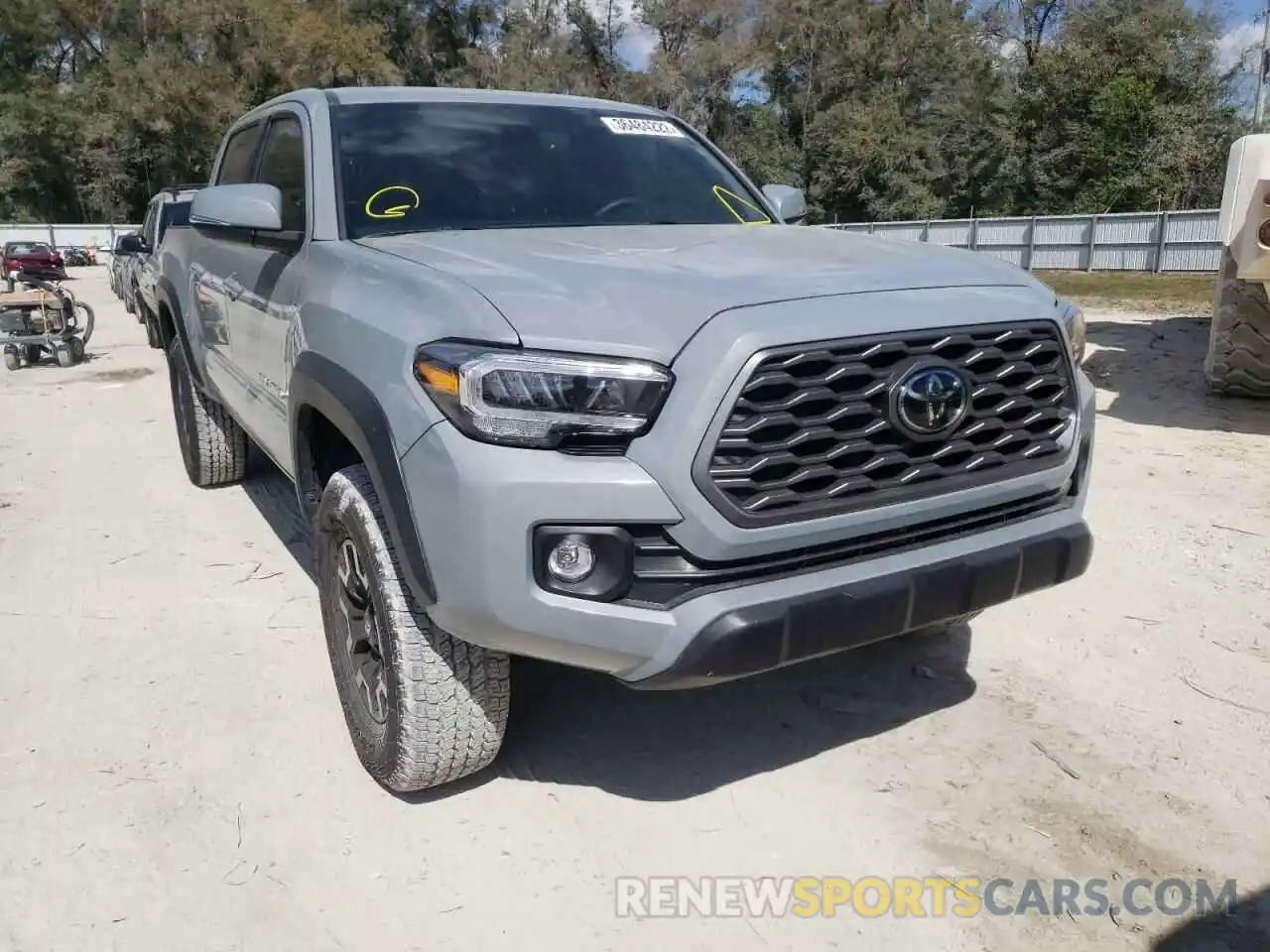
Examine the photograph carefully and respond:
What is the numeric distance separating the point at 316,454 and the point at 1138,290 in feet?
57.5

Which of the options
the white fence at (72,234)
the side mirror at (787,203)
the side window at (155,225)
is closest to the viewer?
the side mirror at (787,203)

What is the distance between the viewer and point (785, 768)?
2.86 meters

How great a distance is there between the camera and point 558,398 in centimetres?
211

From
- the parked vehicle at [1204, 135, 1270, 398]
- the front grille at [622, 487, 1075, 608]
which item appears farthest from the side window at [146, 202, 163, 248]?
the front grille at [622, 487, 1075, 608]

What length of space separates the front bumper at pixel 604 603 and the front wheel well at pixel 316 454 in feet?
2.53

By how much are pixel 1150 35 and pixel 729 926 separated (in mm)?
39669

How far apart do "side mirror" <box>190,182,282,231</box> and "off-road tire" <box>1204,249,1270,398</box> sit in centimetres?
556

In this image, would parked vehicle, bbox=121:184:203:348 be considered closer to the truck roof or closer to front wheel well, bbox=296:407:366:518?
the truck roof

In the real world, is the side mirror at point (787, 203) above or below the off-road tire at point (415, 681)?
above

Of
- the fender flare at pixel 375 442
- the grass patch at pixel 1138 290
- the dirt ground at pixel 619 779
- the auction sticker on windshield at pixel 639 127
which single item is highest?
the auction sticker on windshield at pixel 639 127

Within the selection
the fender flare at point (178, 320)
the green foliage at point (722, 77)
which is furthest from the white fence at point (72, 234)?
the fender flare at point (178, 320)

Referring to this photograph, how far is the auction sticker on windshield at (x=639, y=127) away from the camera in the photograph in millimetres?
3807

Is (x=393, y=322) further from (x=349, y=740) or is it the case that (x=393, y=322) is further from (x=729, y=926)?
(x=729, y=926)

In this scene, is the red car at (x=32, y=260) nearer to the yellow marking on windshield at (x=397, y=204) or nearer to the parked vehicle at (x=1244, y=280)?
the yellow marking on windshield at (x=397, y=204)
